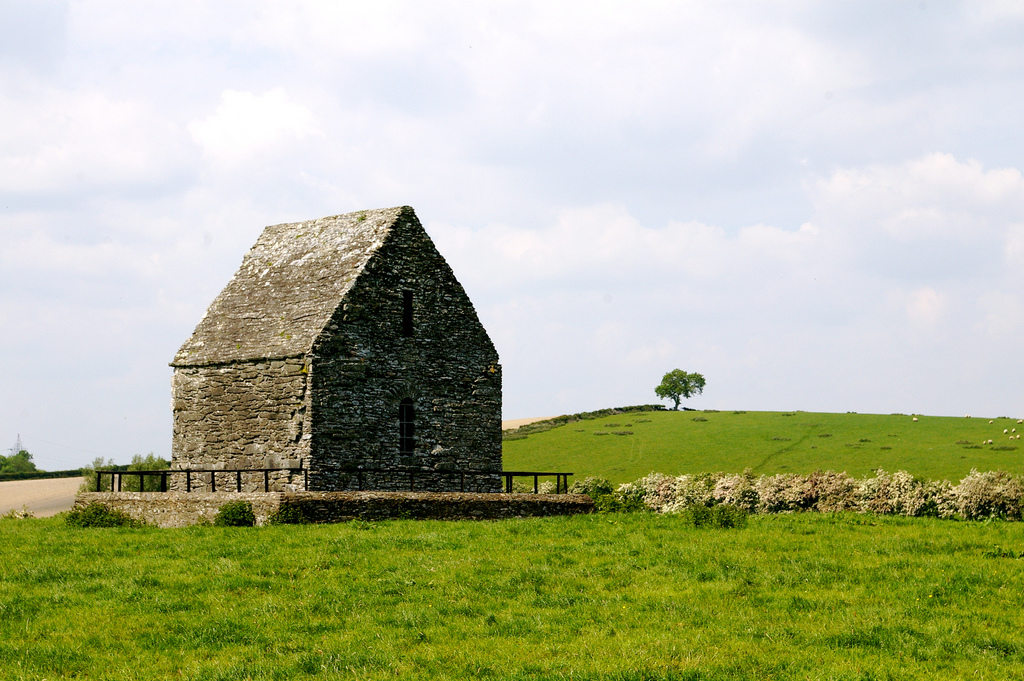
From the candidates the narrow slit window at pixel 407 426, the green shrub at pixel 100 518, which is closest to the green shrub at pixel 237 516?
the green shrub at pixel 100 518

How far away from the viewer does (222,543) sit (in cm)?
1852

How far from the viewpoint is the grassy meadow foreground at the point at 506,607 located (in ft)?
35.0

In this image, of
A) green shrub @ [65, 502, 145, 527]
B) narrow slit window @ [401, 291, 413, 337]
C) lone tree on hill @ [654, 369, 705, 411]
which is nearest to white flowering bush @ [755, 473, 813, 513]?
narrow slit window @ [401, 291, 413, 337]

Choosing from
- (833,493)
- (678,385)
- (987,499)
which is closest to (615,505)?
(833,493)

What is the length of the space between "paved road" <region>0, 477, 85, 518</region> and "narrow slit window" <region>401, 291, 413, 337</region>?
2003cm

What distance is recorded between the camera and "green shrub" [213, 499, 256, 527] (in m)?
22.1

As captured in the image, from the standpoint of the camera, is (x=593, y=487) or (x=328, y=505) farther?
(x=593, y=487)

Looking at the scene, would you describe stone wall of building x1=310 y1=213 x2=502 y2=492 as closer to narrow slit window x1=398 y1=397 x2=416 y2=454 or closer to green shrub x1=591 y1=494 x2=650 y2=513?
narrow slit window x1=398 y1=397 x2=416 y2=454

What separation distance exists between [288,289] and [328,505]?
9.51m

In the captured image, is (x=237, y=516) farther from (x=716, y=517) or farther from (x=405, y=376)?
(x=716, y=517)

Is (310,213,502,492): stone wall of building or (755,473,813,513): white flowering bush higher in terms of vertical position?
(310,213,502,492): stone wall of building

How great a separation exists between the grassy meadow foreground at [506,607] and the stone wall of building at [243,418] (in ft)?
20.1

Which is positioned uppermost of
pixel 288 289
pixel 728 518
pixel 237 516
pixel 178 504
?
pixel 288 289

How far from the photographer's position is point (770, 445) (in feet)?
173
